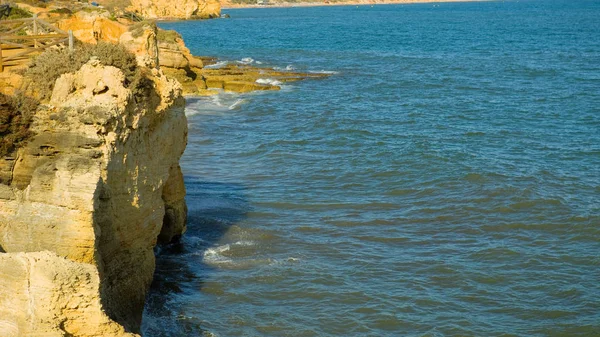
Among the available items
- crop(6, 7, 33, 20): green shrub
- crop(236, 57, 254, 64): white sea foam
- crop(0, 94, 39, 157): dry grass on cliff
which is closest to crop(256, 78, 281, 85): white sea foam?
crop(236, 57, 254, 64): white sea foam

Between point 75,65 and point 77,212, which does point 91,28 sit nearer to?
point 75,65

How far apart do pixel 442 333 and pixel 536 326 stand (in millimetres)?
1858

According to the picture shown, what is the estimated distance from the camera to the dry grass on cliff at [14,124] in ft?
37.2

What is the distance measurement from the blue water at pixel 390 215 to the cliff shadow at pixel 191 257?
5 cm

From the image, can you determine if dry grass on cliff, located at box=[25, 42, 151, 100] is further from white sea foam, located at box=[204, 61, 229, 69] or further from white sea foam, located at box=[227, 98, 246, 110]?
white sea foam, located at box=[204, 61, 229, 69]

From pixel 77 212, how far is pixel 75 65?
2673mm

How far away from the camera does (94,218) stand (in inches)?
436

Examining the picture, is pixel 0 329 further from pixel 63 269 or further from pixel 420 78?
pixel 420 78

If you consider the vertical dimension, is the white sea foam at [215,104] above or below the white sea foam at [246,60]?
below

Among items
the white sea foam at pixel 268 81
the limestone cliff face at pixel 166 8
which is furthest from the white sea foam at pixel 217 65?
the limestone cliff face at pixel 166 8

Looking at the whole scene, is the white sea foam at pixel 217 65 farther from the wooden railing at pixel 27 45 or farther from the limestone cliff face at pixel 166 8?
the limestone cliff face at pixel 166 8

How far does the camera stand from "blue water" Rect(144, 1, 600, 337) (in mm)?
14658

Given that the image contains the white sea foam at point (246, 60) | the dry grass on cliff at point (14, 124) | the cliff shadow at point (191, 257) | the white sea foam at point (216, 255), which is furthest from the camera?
the white sea foam at point (246, 60)

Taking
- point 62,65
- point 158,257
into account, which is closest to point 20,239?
point 62,65
